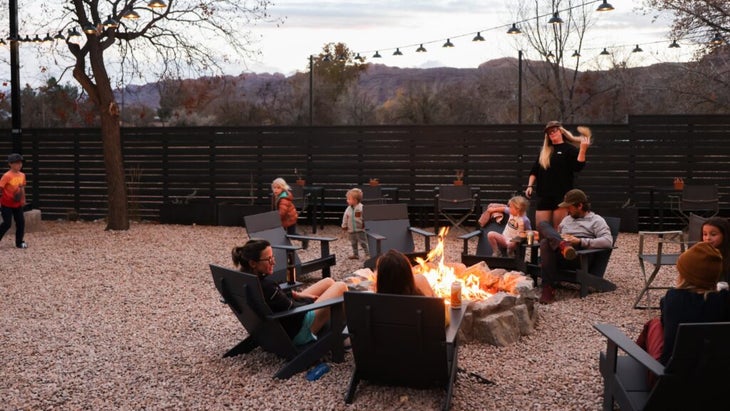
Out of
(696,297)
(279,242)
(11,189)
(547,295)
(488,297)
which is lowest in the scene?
(547,295)

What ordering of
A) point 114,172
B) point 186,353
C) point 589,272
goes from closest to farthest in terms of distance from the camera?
point 186,353 → point 589,272 → point 114,172

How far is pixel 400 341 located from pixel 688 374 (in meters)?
1.54

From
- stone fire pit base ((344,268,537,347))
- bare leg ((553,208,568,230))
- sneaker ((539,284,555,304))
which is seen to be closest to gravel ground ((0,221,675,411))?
stone fire pit base ((344,268,537,347))

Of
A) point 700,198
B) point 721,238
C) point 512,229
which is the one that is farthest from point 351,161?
point 721,238

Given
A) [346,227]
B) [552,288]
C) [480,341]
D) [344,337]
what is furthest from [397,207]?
[344,337]

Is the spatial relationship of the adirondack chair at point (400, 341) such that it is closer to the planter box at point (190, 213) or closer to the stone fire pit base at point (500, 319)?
the stone fire pit base at point (500, 319)

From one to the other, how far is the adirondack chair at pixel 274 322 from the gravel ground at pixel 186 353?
0.43ft

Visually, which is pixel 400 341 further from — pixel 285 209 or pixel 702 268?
pixel 285 209

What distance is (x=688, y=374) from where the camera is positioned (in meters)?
3.56

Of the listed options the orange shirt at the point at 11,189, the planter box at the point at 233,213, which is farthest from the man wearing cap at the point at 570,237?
the orange shirt at the point at 11,189

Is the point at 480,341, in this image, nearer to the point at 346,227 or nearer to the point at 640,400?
the point at 640,400

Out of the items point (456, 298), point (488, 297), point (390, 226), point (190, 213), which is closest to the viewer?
point (456, 298)

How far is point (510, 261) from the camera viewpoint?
25.6 ft

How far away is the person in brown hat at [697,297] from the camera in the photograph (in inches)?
152
